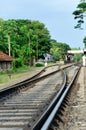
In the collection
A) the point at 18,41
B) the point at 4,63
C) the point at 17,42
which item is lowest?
the point at 4,63

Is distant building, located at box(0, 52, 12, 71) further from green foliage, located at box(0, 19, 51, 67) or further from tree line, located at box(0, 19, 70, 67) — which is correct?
green foliage, located at box(0, 19, 51, 67)

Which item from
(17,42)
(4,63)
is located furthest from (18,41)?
(4,63)

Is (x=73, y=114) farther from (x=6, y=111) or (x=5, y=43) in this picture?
(x=5, y=43)

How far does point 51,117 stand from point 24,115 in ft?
4.73

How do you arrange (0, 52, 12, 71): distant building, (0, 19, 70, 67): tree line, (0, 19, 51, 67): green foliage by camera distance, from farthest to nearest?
(0, 19, 51, 67): green foliage, (0, 19, 70, 67): tree line, (0, 52, 12, 71): distant building

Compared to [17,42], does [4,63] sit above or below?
below

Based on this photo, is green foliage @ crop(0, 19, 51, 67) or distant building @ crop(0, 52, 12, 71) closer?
distant building @ crop(0, 52, 12, 71)

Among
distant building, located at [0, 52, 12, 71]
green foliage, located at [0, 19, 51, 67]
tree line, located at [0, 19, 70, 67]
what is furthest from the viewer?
green foliage, located at [0, 19, 51, 67]

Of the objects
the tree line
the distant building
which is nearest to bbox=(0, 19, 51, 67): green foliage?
the tree line

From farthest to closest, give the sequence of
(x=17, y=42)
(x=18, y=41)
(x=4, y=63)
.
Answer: (x=18, y=41) → (x=17, y=42) → (x=4, y=63)

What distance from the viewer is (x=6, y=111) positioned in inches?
485

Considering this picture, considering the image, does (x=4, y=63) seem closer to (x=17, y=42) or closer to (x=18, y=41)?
(x=17, y=42)

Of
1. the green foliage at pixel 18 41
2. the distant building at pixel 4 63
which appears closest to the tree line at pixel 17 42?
the green foliage at pixel 18 41

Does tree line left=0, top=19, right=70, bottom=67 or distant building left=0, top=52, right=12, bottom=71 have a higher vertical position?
tree line left=0, top=19, right=70, bottom=67
